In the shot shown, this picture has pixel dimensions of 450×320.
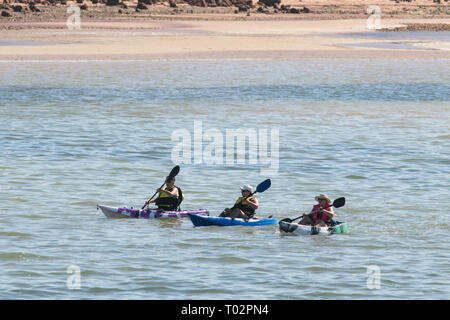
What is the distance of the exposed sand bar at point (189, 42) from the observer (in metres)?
79.7

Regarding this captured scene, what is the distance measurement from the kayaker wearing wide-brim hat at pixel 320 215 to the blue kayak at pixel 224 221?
0.99m

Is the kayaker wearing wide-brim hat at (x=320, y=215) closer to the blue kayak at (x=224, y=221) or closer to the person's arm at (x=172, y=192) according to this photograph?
the blue kayak at (x=224, y=221)

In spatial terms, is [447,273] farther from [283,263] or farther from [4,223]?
[4,223]

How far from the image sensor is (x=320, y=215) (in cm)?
2555

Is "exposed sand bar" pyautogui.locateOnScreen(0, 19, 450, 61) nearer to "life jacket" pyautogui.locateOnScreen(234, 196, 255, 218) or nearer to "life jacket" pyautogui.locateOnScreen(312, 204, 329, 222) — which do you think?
"life jacket" pyautogui.locateOnScreen(234, 196, 255, 218)

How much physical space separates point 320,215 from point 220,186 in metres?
7.28

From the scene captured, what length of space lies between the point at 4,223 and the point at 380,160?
16081 mm

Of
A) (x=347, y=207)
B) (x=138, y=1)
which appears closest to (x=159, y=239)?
(x=347, y=207)

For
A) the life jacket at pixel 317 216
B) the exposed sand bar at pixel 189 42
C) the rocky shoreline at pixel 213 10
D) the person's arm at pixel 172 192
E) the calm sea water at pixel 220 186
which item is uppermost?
the rocky shoreline at pixel 213 10

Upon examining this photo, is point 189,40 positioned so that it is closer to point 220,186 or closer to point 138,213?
point 220,186

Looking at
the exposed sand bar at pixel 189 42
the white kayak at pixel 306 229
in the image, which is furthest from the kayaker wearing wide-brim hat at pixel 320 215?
the exposed sand bar at pixel 189 42

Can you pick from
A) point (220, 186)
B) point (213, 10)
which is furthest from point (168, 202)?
point (213, 10)

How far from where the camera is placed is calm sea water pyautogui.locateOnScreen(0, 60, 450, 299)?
21.2m

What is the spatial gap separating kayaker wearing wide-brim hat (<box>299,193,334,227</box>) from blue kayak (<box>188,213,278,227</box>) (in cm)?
99
